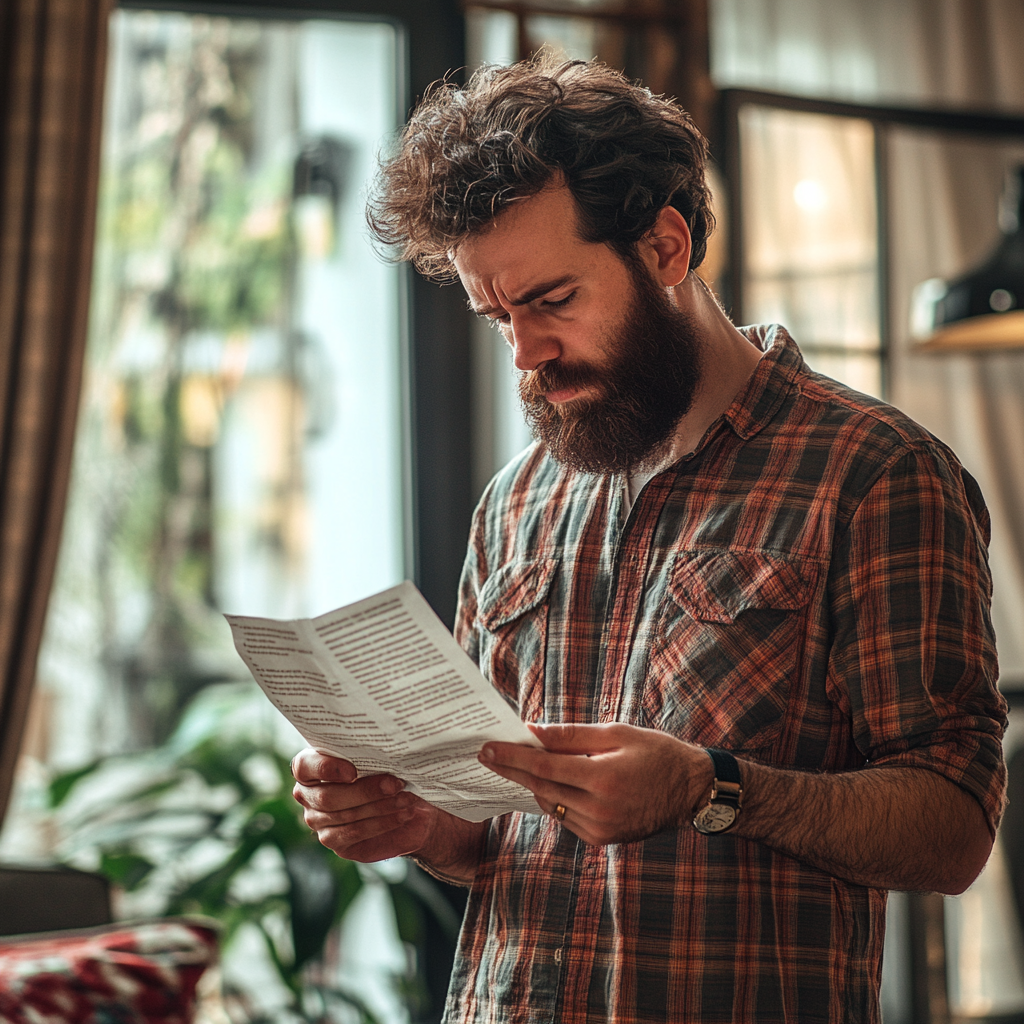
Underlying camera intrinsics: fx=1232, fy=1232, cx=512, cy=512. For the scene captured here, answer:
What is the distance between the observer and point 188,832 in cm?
238

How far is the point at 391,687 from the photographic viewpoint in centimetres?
92

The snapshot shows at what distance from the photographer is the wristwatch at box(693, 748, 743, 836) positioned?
983 millimetres

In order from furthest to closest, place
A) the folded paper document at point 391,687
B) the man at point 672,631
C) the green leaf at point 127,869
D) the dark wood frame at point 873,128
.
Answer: the dark wood frame at point 873,128 < the green leaf at point 127,869 < the man at point 672,631 < the folded paper document at point 391,687

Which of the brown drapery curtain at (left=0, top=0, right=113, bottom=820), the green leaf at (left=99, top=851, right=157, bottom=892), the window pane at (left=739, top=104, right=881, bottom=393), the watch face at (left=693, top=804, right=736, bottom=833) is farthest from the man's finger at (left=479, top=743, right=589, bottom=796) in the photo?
the window pane at (left=739, top=104, right=881, bottom=393)

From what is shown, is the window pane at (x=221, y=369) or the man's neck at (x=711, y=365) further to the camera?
the window pane at (x=221, y=369)

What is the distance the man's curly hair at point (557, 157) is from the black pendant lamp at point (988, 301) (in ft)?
4.05

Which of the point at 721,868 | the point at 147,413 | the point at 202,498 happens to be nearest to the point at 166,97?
the point at 147,413

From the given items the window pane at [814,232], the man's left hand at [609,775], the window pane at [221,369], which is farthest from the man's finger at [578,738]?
the window pane at [814,232]

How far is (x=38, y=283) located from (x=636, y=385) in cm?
158

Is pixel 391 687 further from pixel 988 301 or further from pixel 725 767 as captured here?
pixel 988 301

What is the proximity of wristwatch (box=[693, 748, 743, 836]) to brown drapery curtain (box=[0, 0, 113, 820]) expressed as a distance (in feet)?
5.66

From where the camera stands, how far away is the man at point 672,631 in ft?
3.34

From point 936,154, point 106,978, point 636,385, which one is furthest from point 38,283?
point 936,154

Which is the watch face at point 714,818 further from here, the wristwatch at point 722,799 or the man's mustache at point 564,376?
the man's mustache at point 564,376
